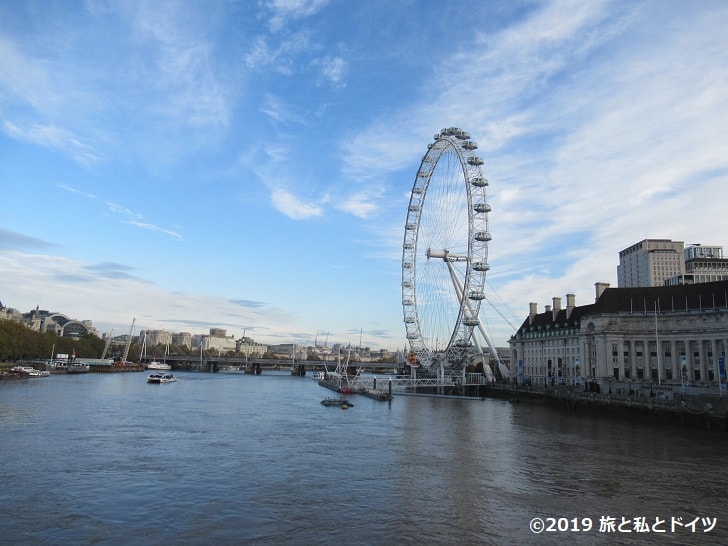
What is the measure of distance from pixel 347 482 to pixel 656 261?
165m

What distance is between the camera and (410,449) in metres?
30.1

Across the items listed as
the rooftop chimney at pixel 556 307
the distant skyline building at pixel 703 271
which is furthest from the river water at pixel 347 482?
the distant skyline building at pixel 703 271

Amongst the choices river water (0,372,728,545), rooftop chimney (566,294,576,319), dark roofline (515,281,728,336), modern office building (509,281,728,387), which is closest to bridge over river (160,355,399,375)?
rooftop chimney (566,294,576,319)

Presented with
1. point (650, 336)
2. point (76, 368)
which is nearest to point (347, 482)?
point (650, 336)

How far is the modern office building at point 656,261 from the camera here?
162500 millimetres

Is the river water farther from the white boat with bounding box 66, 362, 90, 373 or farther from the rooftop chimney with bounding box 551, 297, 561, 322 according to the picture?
the white boat with bounding box 66, 362, 90, 373

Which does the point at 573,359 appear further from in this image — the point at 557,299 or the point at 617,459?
the point at 617,459

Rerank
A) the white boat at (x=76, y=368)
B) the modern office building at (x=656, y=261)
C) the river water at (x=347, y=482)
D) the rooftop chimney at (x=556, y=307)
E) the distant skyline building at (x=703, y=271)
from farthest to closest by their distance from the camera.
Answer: the modern office building at (x=656, y=261) < the distant skyline building at (x=703, y=271) < the white boat at (x=76, y=368) < the rooftop chimney at (x=556, y=307) < the river water at (x=347, y=482)

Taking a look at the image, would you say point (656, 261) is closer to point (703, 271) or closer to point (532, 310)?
point (703, 271)

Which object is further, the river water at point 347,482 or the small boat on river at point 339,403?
the small boat on river at point 339,403

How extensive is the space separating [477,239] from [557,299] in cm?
3703

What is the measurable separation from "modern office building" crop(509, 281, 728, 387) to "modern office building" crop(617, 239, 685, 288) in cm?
8854

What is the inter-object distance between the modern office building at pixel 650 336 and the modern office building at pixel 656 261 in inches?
3486

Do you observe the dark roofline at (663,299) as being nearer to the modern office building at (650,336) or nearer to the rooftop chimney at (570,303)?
the modern office building at (650,336)
